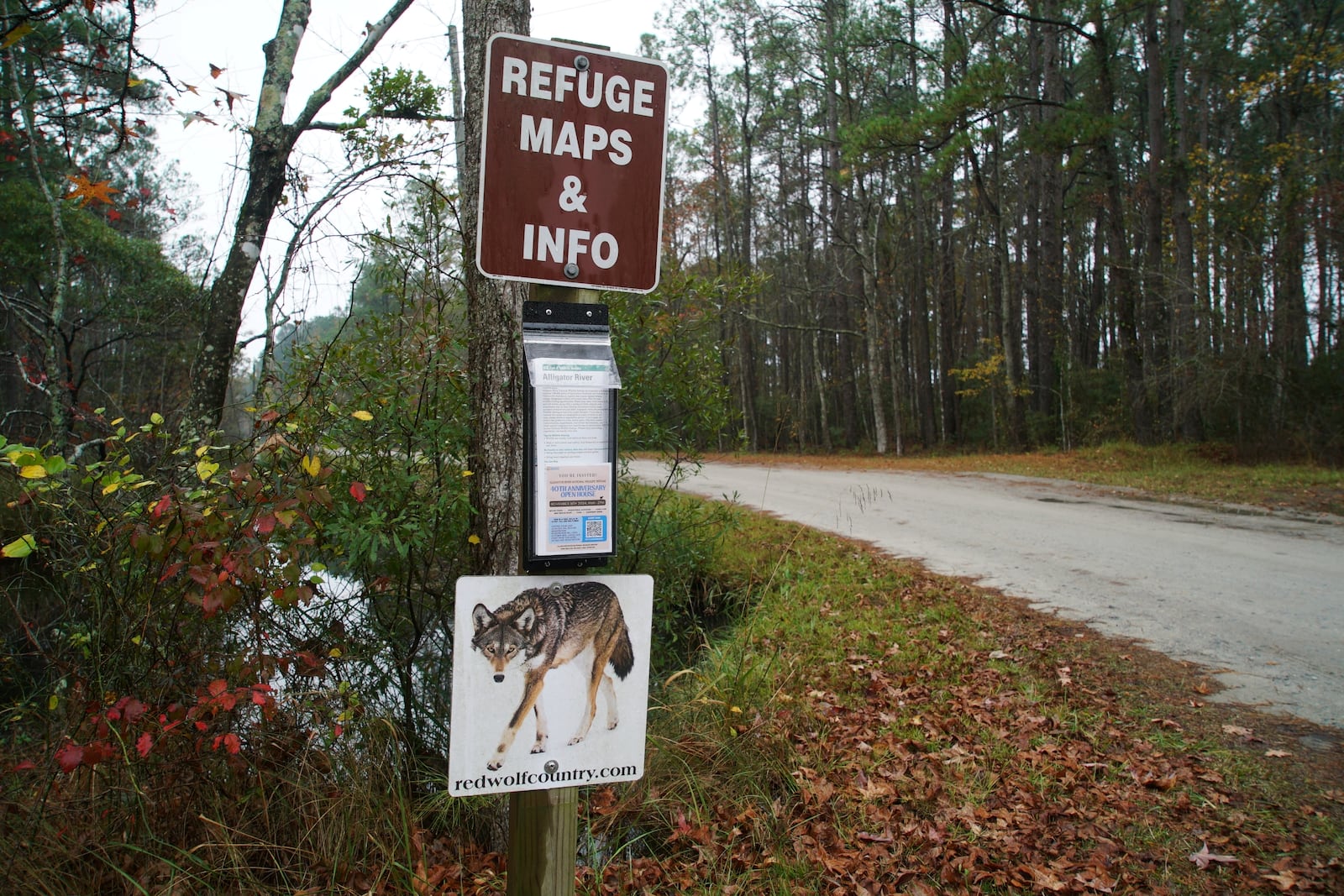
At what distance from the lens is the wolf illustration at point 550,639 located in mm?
1799

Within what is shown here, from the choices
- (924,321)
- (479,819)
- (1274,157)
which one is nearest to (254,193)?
(479,819)

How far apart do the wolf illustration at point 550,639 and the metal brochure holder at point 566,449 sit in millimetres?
77

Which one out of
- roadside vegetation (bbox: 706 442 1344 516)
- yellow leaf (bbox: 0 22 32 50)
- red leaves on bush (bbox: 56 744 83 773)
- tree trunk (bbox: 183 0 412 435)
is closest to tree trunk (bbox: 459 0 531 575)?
red leaves on bush (bbox: 56 744 83 773)

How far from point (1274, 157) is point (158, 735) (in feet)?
77.1

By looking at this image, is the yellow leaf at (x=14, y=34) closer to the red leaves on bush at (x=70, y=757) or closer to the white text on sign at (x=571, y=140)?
the red leaves on bush at (x=70, y=757)

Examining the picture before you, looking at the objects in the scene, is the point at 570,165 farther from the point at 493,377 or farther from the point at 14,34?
the point at 14,34

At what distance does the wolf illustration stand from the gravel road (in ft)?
13.6

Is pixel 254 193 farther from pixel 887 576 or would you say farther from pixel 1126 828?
pixel 1126 828

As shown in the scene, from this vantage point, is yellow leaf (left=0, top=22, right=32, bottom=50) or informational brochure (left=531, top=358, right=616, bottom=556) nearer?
informational brochure (left=531, top=358, right=616, bottom=556)

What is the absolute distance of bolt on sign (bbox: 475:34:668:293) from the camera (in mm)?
1833

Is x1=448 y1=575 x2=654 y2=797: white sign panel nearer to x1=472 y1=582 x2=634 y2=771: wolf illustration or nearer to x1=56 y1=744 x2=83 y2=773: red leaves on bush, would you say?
x1=472 y1=582 x2=634 y2=771: wolf illustration

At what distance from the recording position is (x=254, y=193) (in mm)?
6445

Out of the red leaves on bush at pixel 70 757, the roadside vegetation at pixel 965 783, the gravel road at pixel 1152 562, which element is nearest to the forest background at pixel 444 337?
the red leaves on bush at pixel 70 757

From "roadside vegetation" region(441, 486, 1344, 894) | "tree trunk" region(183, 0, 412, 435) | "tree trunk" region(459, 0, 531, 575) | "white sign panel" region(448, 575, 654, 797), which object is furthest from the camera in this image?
"tree trunk" region(183, 0, 412, 435)
